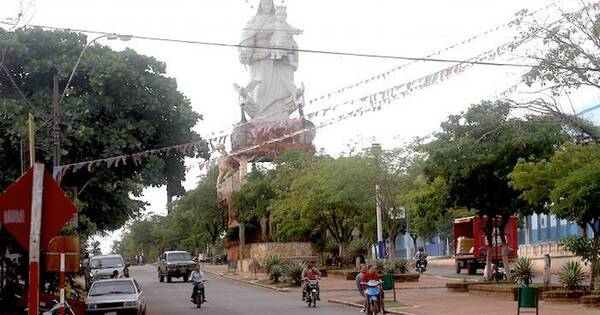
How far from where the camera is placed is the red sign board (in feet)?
29.5

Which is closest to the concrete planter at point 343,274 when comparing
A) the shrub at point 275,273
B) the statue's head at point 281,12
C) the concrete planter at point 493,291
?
the shrub at point 275,273

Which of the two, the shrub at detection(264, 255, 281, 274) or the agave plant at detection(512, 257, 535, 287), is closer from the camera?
the agave plant at detection(512, 257, 535, 287)

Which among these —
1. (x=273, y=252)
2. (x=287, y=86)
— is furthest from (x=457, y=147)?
(x=287, y=86)

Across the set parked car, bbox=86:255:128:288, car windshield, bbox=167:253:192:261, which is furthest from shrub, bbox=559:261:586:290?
car windshield, bbox=167:253:192:261

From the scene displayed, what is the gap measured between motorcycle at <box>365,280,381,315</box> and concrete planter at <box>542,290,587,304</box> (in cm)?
557

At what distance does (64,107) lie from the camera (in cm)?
2423

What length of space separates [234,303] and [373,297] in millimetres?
8914

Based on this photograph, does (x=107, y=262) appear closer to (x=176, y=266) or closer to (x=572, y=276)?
(x=176, y=266)

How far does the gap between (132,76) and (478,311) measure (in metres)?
11.0

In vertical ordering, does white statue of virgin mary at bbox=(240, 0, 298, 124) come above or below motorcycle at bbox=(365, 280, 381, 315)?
above

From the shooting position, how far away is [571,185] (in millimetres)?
23172

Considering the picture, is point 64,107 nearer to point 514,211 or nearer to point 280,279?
point 514,211

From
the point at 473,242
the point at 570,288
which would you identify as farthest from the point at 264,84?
the point at 570,288

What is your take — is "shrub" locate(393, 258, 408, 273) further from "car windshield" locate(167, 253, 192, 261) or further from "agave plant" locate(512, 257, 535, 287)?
"agave plant" locate(512, 257, 535, 287)
